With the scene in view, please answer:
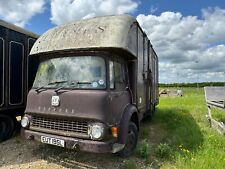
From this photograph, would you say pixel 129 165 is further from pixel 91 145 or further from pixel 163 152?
pixel 163 152

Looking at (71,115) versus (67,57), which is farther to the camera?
(67,57)

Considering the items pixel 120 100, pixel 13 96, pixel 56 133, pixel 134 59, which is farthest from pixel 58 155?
pixel 134 59

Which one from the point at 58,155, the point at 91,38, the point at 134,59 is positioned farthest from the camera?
the point at 134,59

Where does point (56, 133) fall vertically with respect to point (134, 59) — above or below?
below

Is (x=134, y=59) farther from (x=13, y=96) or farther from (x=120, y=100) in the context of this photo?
(x=13, y=96)

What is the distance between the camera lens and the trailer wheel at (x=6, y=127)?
7.26 metres

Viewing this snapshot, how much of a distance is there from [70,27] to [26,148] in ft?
10.4

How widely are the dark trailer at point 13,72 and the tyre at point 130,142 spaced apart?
11.3 feet

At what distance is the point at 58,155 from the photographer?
5.94m

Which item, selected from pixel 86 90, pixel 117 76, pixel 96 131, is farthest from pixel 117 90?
pixel 96 131

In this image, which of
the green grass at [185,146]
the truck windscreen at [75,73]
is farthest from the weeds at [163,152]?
the truck windscreen at [75,73]

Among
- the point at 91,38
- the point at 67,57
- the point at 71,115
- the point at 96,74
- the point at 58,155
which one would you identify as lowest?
the point at 58,155

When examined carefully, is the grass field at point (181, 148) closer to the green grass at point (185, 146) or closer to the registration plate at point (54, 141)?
the green grass at point (185, 146)

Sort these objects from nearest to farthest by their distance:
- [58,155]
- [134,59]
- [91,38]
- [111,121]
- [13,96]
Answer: [111,121] → [91,38] → [58,155] → [134,59] → [13,96]
